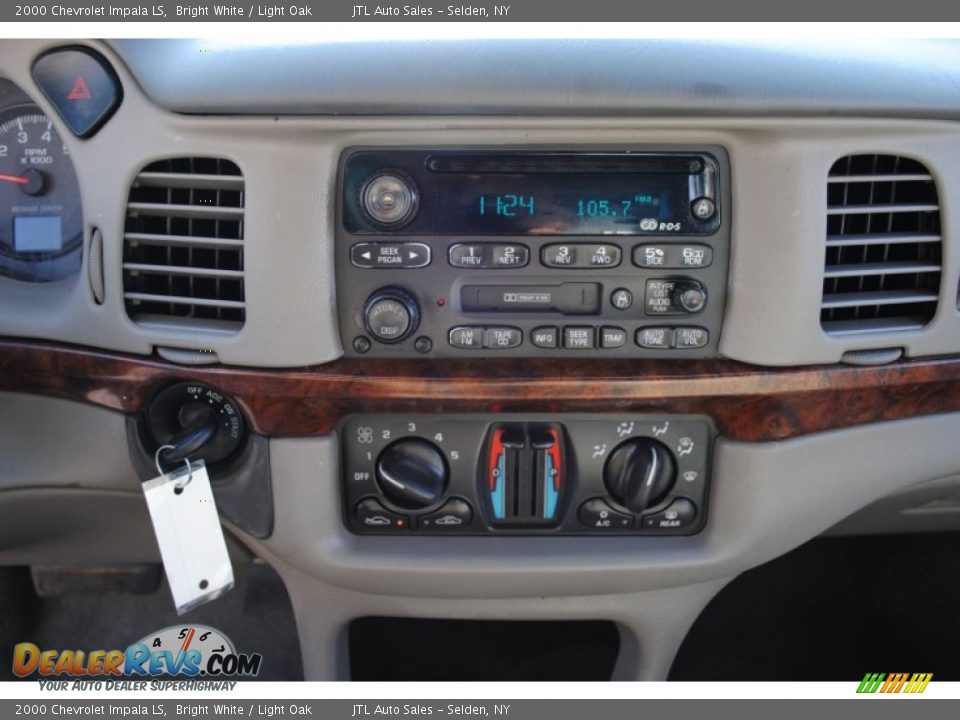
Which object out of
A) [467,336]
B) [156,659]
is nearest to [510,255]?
[467,336]

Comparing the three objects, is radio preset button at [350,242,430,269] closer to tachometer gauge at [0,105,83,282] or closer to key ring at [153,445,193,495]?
key ring at [153,445,193,495]

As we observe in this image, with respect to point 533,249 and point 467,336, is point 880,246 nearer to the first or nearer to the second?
point 533,249

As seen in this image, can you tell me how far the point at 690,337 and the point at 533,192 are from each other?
323 mm

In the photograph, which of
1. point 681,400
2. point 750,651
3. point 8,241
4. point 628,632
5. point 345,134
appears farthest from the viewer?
point 750,651

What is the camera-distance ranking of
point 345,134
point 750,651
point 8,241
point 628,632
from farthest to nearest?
point 750,651 → point 628,632 → point 8,241 → point 345,134

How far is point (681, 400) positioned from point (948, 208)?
492 millimetres

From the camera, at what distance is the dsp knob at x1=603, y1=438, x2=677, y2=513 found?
4.35 ft

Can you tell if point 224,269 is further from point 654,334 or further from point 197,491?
point 654,334

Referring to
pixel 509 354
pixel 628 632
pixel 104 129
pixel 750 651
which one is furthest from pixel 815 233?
pixel 750 651

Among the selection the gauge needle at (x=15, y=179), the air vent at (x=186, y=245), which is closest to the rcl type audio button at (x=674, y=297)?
the air vent at (x=186, y=245)

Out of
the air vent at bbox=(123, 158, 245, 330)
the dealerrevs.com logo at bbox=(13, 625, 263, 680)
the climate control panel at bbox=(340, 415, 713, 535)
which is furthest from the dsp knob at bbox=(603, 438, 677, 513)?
the dealerrevs.com logo at bbox=(13, 625, 263, 680)

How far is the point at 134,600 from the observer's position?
2113 mm

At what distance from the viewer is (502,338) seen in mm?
1253

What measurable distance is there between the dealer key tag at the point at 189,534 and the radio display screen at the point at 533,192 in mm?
498
